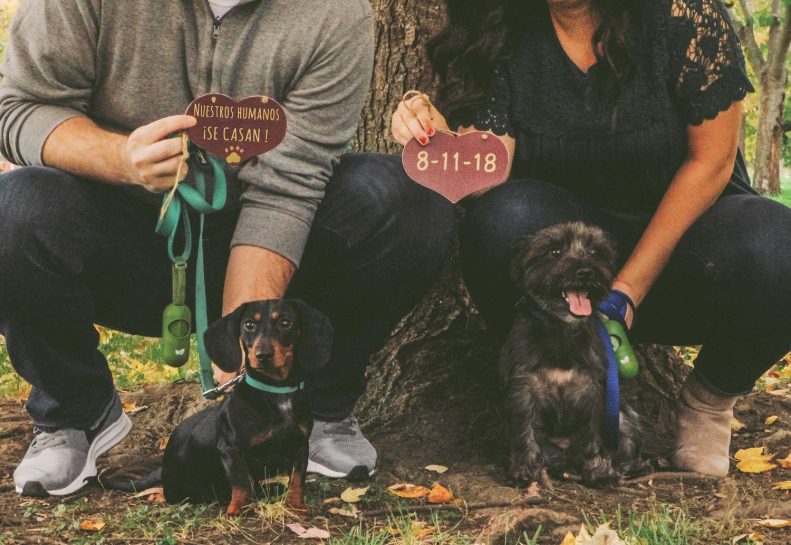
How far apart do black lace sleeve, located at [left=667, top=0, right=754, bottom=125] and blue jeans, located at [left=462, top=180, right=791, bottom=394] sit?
38 centimetres

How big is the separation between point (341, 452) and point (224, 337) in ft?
2.29

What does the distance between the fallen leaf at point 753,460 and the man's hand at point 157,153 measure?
2.30 metres

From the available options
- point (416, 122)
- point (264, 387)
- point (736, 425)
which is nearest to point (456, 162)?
point (416, 122)

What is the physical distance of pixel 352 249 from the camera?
10.2ft

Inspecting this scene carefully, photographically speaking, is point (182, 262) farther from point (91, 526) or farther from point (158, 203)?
point (91, 526)

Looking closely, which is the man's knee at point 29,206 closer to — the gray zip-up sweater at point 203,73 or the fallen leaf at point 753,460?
the gray zip-up sweater at point 203,73

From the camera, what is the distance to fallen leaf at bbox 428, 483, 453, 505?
117 inches

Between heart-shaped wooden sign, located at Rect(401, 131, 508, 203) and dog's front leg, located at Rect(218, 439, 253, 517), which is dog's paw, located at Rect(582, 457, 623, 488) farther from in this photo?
dog's front leg, located at Rect(218, 439, 253, 517)

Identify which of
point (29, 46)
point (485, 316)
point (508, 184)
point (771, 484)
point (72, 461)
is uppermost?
point (29, 46)

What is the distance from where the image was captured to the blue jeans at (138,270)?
2863mm

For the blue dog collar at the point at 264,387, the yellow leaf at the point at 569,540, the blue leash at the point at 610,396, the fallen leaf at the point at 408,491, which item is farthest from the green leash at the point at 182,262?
the blue leash at the point at 610,396

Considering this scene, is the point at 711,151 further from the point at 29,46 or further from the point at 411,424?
the point at 29,46

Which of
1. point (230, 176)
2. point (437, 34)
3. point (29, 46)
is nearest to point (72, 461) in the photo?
point (230, 176)

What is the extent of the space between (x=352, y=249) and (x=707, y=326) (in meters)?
→ 1.35
